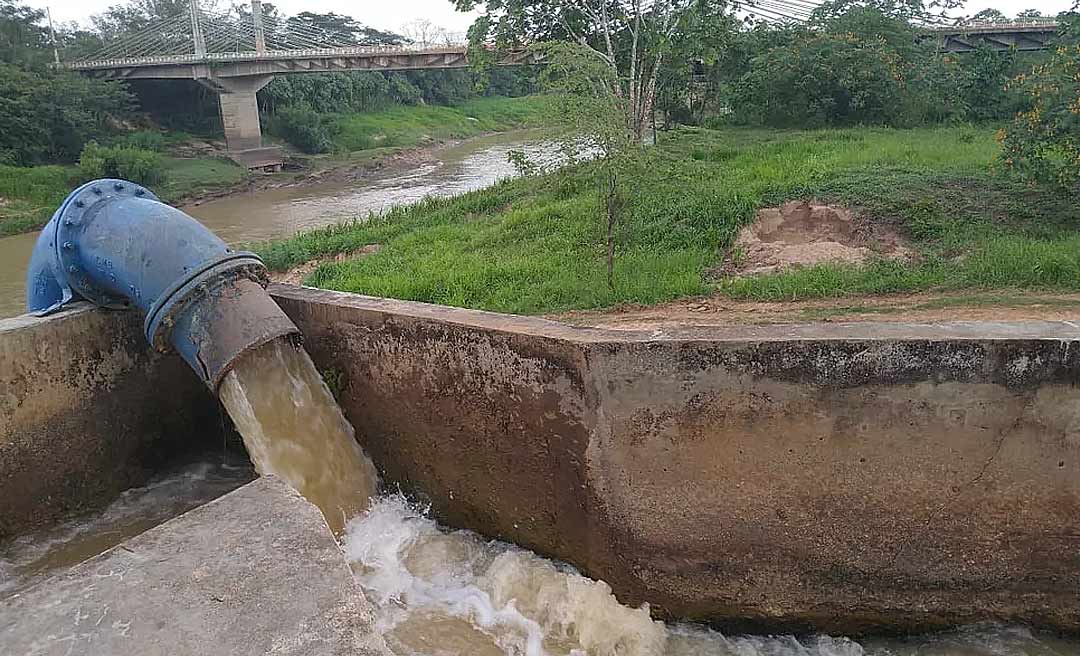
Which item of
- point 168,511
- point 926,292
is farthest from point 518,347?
point 926,292

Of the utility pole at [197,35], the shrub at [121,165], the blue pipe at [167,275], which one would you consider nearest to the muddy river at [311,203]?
the shrub at [121,165]

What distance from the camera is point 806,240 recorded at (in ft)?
27.0

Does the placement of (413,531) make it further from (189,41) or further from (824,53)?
(189,41)

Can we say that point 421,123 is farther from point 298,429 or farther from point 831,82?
point 298,429

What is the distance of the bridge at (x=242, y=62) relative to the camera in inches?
1209

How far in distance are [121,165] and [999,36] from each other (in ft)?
84.6

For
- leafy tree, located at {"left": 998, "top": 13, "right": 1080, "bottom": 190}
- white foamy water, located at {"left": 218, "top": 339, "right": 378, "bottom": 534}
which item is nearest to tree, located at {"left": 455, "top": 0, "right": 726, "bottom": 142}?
leafy tree, located at {"left": 998, "top": 13, "right": 1080, "bottom": 190}

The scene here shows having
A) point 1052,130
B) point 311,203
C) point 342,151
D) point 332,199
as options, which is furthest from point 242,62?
point 1052,130

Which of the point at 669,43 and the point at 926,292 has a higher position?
the point at 669,43

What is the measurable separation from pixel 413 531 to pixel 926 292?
4.19 metres

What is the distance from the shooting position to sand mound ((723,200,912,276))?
7566 mm

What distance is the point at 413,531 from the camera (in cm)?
484

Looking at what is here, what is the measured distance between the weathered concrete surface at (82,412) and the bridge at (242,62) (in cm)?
2584

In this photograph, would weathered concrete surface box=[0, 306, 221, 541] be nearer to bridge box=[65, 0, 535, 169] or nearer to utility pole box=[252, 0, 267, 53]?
bridge box=[65, 0, 535, 169]
